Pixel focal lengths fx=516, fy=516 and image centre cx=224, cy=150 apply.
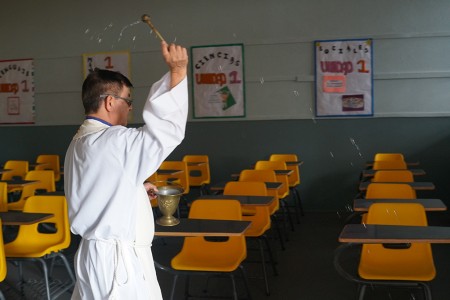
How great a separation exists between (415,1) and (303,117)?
2.09 metres

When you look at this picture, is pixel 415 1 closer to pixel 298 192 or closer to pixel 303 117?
pixel 303 117

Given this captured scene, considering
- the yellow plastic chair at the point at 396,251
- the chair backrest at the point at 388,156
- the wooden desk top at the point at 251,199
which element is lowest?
the yellow plastic chair at the point at 396,251

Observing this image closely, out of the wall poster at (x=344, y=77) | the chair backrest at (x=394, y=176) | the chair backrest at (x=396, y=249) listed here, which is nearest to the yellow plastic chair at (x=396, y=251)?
the chair backrest at (x=396, y=249)

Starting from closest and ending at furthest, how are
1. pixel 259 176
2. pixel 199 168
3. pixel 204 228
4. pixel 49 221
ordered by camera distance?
pixel 204 228 → pixel 49 221 → pixel 259 176 → pixel 199 168

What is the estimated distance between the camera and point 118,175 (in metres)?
1.67

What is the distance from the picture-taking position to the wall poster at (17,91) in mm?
8227

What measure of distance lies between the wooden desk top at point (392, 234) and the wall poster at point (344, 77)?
4331 mm

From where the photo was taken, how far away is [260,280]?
420cm

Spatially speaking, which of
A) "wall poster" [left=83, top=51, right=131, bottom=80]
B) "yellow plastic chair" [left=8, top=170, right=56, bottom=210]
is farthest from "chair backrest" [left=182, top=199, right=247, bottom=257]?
"wall poster" [left=83, top=51, right=131, bottom=80]

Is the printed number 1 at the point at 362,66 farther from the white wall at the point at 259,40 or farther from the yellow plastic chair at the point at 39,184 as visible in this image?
the yellow plastic chair at the point at 39,184

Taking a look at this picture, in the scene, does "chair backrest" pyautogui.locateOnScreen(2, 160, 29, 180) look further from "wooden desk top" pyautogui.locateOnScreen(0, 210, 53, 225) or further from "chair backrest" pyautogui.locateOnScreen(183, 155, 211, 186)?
"wooden desk top" pyautogui.locateOnScreen(0, 210, 53, 225)

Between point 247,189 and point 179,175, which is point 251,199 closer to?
point 247,189

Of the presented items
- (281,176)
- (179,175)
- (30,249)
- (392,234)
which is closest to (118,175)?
(392,234)

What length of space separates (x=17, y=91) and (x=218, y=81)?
11.0 feet
